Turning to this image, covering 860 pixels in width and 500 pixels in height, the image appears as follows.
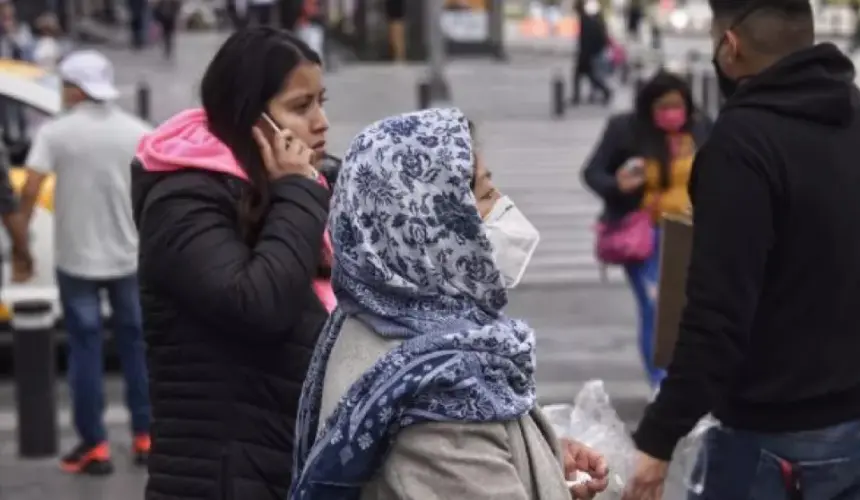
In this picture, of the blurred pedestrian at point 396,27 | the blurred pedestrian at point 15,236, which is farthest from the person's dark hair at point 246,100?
the blurred pedestrian at point 396,27

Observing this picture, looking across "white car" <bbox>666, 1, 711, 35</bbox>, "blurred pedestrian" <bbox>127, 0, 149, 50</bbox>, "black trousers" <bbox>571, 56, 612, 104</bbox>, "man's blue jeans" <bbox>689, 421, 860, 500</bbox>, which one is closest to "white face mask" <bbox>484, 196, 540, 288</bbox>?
"man's blue jeans" <bbox>689, 421, 860, 500</bbox>

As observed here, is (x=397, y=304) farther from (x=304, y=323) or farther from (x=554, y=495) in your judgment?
(x=304, y=323)

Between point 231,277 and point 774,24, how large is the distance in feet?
3.89

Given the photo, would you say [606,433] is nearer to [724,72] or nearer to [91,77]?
[724,72]

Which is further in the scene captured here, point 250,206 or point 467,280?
point 250,206

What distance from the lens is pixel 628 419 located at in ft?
25.7

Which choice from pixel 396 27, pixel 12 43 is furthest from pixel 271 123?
pixel 396 27

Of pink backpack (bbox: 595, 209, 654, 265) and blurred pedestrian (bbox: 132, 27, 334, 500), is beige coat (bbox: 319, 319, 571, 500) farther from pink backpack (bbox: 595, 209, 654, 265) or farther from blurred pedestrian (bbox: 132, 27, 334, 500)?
pink backpack (bbox: 595, 209, 654, 265)

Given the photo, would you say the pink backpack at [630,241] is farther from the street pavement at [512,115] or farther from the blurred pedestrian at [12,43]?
the blurred pedestrian at [12,43]

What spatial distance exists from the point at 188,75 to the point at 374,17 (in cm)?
580

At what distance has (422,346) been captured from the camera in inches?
94.5

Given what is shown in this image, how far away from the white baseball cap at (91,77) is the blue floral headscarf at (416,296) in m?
4.66

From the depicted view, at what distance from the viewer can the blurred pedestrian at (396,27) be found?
33.1 m

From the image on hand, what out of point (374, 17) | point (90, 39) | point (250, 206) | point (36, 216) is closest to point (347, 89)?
point (374, 17)
